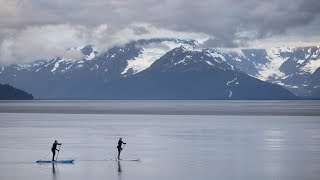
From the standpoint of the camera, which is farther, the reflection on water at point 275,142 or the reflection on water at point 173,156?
the reflection on water at point 275,142

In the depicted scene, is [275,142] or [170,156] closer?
[170,156]

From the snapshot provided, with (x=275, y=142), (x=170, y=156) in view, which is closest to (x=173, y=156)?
(x=170, y=156)

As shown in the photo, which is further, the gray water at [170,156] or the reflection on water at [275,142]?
the reflection on water at [275,142]

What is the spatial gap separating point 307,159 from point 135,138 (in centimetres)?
3372

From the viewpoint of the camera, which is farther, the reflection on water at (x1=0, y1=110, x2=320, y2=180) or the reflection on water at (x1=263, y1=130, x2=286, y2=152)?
the reflection on water at (x1=263, y1=130, x2=286, y2=152)

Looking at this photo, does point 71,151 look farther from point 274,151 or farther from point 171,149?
point 274,151

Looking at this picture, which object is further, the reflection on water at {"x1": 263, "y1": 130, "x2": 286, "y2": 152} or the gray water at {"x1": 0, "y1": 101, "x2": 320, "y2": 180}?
the reflection on water at {"x1": 263, "y1": 130, "x2": 286, "y2": 152}

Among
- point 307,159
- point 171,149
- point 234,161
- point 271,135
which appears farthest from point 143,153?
point 271,135

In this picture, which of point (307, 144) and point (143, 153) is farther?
point (307, 144)

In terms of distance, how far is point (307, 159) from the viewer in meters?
61.1

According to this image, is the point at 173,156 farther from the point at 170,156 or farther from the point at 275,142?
the point at 275,142

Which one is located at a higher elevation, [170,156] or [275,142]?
[275,142]

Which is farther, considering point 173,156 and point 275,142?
point 275,142

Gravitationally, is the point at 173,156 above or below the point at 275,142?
below
